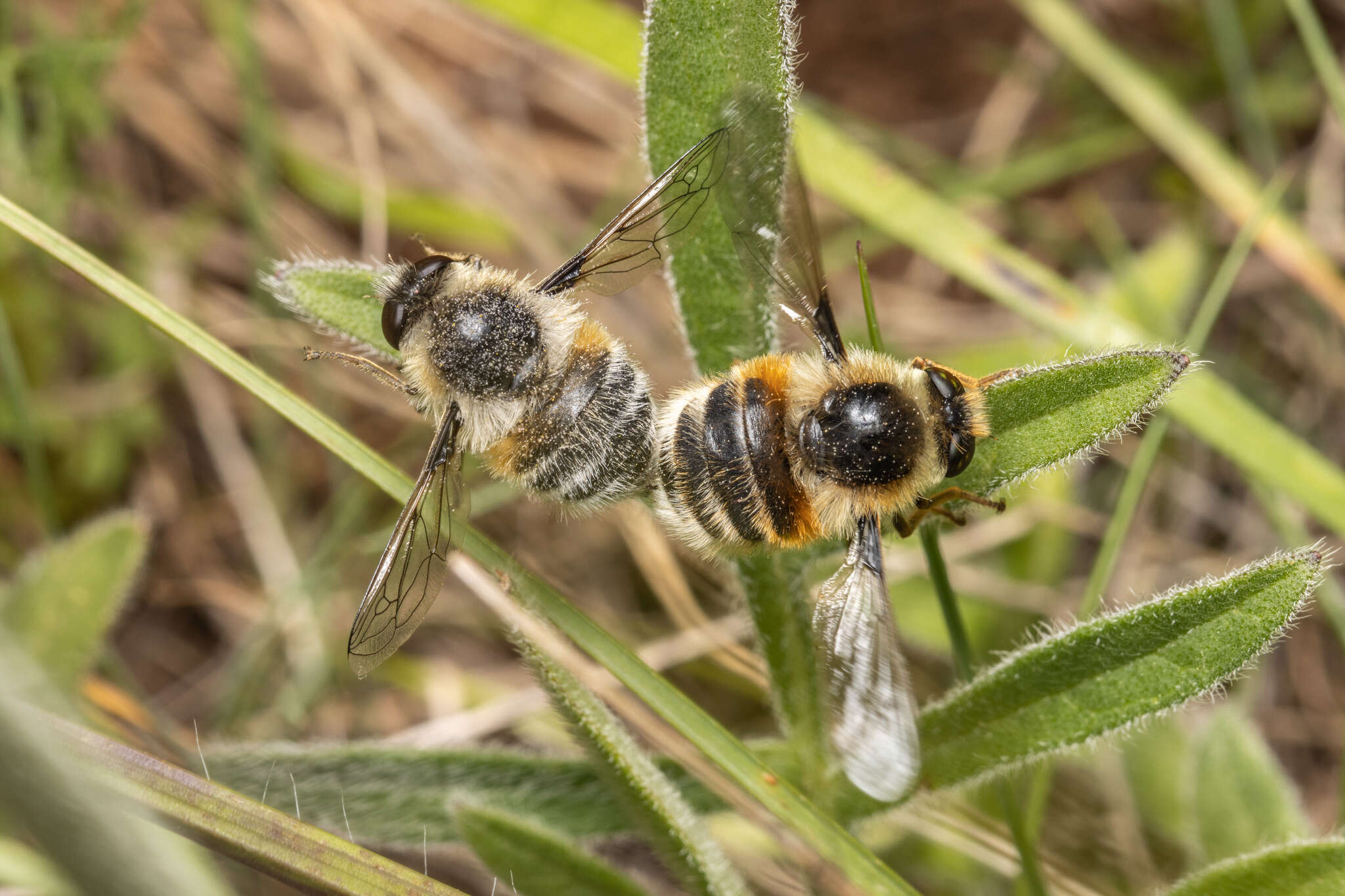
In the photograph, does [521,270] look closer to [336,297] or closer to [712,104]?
[336,297]

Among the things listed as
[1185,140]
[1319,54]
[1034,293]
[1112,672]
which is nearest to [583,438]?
[1112,672]

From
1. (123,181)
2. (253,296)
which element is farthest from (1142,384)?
(123,181)

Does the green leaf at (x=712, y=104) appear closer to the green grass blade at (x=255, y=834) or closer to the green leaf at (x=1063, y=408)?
the green leaf at (x=1063, y=408)

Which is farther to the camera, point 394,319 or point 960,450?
point 394,319

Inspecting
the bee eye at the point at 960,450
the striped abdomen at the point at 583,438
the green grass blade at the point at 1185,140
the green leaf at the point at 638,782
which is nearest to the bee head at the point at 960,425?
the bee eye at the point at 960,450

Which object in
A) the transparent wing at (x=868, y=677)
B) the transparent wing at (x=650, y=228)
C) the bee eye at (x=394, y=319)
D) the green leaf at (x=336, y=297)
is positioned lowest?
the transparent wing at (x=868, y=677)

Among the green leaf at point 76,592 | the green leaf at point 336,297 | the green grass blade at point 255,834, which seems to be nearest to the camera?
the green grass blade at point 255,834

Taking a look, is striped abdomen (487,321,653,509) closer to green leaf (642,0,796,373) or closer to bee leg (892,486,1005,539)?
green leaf (642,0,796,373)

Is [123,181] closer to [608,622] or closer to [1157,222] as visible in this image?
[608,622]
